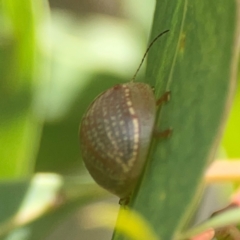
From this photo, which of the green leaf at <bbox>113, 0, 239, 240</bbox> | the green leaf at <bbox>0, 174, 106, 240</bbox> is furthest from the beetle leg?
the green leaf at <bbox>0, 174, 106, 240</bbox>

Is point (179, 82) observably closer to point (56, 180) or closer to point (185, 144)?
point (185, 144)

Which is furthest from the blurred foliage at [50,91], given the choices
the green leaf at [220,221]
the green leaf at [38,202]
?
the green leaf at [220,221]

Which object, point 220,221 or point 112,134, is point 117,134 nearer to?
point 112,134

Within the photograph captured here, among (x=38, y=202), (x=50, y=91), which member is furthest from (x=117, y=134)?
(x=50, y=91)

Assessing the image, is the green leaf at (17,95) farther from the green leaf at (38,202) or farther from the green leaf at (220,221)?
the green leaf at (220,221)

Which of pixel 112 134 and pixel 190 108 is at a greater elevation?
pixel 190 108
